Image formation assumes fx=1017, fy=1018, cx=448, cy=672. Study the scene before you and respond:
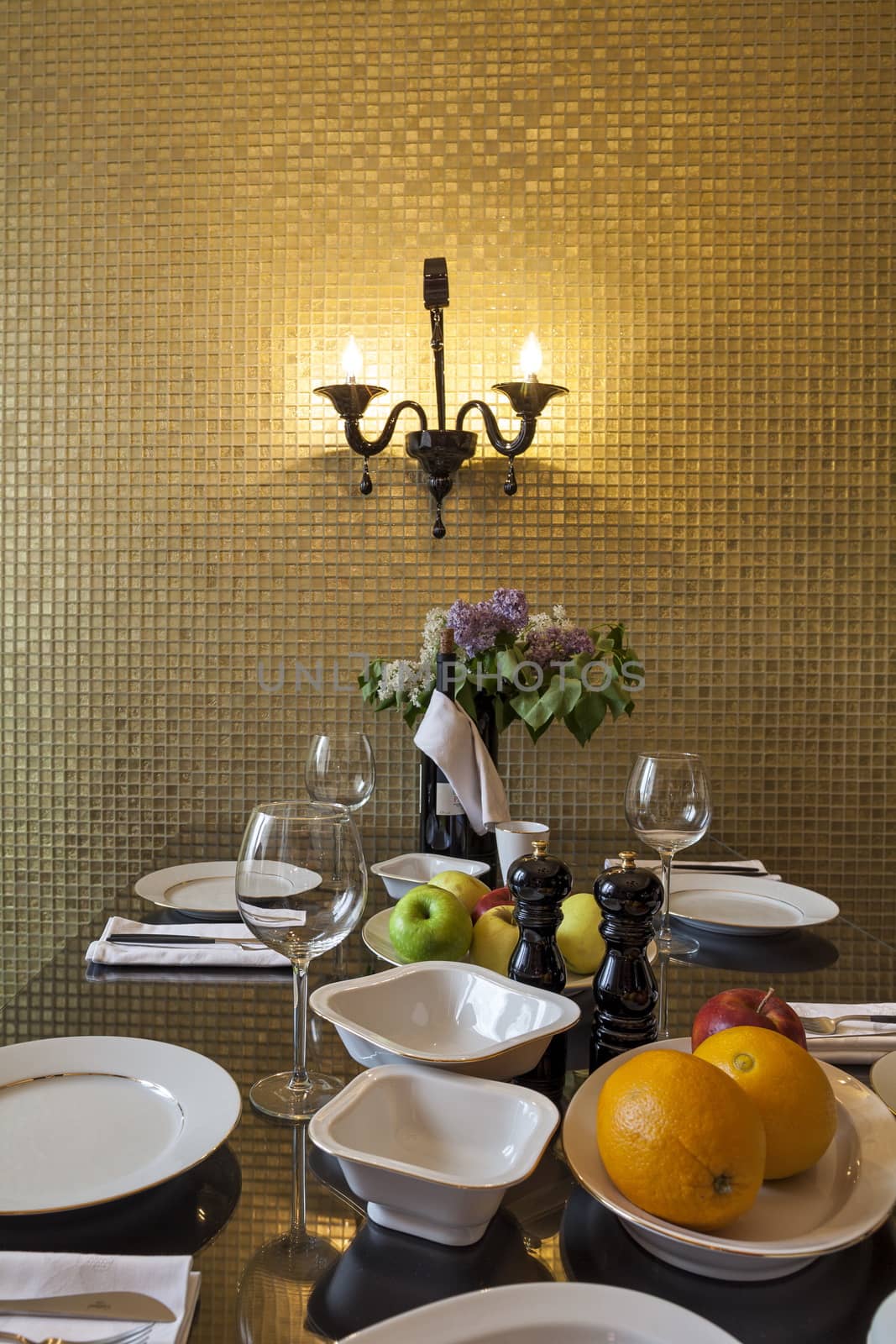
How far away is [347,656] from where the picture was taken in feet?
6.24

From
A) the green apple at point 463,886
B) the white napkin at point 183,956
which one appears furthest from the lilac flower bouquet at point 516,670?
the white napkin at point 183,956

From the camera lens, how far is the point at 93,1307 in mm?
425

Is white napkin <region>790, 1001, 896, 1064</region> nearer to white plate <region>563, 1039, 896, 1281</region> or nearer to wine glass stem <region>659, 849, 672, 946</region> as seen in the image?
white plate <region>563, 1039, 896, 1281</region>

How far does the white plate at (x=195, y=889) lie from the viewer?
108cm

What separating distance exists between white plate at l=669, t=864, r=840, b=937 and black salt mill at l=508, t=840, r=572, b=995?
0.37 m

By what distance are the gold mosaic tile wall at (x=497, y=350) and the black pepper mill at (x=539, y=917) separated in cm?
107

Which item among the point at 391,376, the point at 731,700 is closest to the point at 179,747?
the point at 391,376

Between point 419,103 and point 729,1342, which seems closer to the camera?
point 729,1342

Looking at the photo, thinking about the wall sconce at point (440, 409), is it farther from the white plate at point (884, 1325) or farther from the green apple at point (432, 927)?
the white plate at point (884, 1325)

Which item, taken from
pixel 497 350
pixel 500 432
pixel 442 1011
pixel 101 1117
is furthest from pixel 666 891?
pixel 497 350

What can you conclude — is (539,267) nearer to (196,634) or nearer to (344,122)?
(344,122)

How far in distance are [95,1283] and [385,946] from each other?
50cm

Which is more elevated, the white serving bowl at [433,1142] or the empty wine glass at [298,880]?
the empty wine glass at [298,880]

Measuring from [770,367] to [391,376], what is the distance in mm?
692
